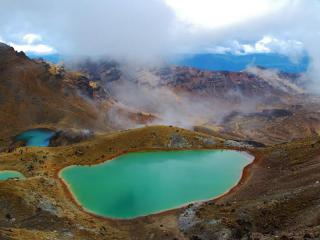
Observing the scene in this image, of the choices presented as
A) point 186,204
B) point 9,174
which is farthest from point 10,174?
point 186,204

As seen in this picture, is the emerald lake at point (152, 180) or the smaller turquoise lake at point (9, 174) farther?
the smaller turquoise lake at point (9, 174)

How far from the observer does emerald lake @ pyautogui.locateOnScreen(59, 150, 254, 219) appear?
7775cm

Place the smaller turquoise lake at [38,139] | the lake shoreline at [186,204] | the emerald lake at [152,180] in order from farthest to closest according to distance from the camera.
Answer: the smaller turquoise lake at [38,139]
the emerald lake at [152,180]
the lake shoreline at [186,204]

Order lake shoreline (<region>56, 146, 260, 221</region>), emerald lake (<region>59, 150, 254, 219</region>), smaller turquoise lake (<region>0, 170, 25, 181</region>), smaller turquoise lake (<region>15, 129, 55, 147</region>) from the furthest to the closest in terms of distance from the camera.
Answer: smaller turquoise lake (<region>15, 129, 55, 147</region>)
smaller turquoise lake (<region>0, 170, 25, 181</region>)
emerald lake (<region>59, 150, 254, 219</region>)
lake shoreline (<region>56, 146, 260, 221</region>)

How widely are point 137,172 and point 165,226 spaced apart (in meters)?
30.0

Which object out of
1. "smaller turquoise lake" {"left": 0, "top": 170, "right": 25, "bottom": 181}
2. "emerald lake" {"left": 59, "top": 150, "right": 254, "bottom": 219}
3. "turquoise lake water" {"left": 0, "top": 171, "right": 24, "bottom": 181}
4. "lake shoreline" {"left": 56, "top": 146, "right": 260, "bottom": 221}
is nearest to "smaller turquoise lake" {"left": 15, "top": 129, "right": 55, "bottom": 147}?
"smaller turquoise lake" {"left": 0, "top": 170, "right": 25, "bottom": 181}

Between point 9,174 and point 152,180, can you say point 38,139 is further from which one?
point 152,180

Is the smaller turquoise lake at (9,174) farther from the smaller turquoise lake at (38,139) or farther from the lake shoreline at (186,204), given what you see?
the smaller turquoise lake at (38,139)

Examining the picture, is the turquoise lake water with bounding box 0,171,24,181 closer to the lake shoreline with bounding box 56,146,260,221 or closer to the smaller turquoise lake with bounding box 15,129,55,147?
the lake shoreline with bounding box 56,146,260,221

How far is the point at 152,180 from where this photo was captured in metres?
91.2


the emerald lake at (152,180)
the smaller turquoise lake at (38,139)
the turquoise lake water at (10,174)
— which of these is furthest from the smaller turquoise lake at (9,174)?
the smaller turquoise lake at (38,139)

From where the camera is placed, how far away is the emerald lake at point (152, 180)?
77750 mm

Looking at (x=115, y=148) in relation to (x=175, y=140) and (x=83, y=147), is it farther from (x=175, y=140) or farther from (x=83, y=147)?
(x=175, y=140)

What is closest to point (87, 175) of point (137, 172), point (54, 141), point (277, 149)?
point (137, 172)
